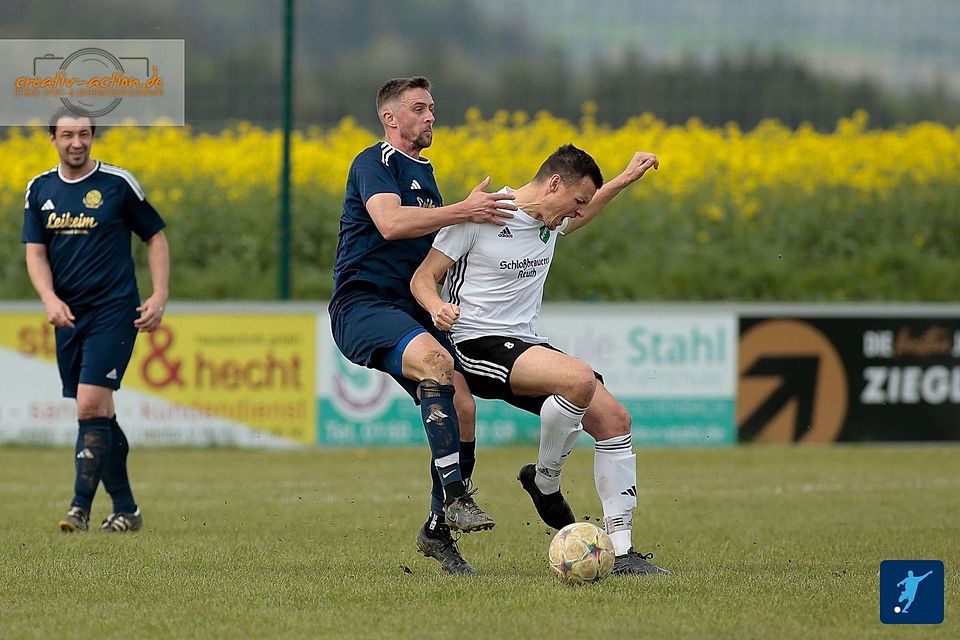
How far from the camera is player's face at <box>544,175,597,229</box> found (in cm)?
693

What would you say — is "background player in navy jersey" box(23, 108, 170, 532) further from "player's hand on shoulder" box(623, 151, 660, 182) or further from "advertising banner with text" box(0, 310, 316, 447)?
"advertising banner with text" box(0, 310, 316, 447)

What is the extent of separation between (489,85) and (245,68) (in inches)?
124

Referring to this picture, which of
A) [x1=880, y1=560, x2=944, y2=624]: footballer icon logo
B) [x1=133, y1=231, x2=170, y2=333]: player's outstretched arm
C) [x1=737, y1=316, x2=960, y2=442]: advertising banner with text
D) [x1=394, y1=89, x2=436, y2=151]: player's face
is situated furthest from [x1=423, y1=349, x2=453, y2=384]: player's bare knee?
[x1=737, y1=316, x2=960, y2=442]: advertising banner with text

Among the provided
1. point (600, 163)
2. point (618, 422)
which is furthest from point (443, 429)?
point (600, 163)

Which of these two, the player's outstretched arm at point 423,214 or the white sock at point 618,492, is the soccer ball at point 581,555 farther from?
the player's outstretched arm at point 423,214

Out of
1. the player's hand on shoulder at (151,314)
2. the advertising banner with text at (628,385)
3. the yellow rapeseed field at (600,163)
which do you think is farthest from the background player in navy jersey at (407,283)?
the yellow rapeseed field at (600,163)

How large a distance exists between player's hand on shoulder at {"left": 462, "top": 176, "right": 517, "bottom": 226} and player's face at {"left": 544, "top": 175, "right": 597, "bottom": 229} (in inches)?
8.0

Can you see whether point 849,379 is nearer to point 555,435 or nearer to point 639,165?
point 639,165

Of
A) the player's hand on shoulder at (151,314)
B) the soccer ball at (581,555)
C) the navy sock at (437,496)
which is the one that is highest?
the player's hand on shoulder at (151,314)

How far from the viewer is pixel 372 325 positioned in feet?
22.6

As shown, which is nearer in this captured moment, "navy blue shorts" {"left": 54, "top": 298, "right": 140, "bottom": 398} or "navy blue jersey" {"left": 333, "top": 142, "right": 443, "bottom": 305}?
"navy blue jersey" {"left": 333, "top": 142, "right": 443, "bottom": 305}

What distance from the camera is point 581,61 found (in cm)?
1902

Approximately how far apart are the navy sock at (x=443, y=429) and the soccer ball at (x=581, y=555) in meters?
0.51

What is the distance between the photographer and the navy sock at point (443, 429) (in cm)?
662
